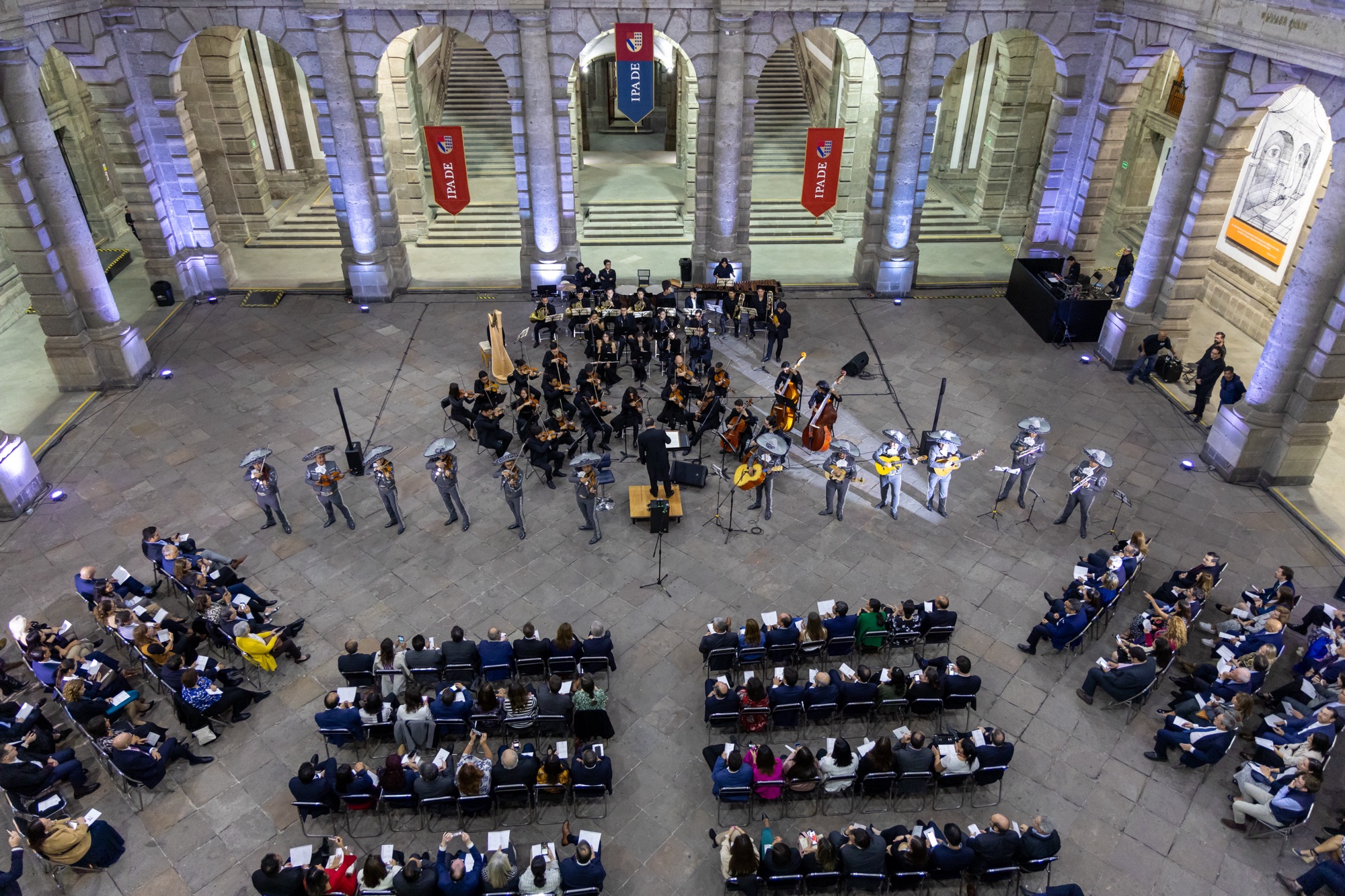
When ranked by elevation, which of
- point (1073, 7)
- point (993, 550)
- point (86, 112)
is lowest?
point (993, 550)

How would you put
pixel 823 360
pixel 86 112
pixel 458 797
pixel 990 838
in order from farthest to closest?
1. pixel 86 112
2. pixel 823 360
3. pixel 458 797
4. pixel 990 838

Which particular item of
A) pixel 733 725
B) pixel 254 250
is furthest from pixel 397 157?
pixel 733 725

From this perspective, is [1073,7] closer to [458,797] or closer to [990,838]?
[990,838]

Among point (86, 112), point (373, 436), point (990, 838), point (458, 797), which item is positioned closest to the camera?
point (990, 838)

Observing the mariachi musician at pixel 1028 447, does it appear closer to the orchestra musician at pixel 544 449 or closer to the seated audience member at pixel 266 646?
the orchestra musician at pixel 544 449

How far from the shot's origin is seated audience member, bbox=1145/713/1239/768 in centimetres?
1189

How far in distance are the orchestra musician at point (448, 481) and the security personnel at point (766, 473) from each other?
5.26 meters

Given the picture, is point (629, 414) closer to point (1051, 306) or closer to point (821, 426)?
point (821, 426)

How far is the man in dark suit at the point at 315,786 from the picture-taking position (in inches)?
435

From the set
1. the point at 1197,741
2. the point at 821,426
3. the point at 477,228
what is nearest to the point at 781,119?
the point at 477,228

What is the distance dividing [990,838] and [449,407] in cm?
1387

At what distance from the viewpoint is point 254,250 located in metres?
28.0

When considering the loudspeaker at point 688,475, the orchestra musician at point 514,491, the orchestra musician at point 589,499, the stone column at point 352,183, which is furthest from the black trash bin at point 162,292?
the loudspeaker at point 688,475

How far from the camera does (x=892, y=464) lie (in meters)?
16.2
